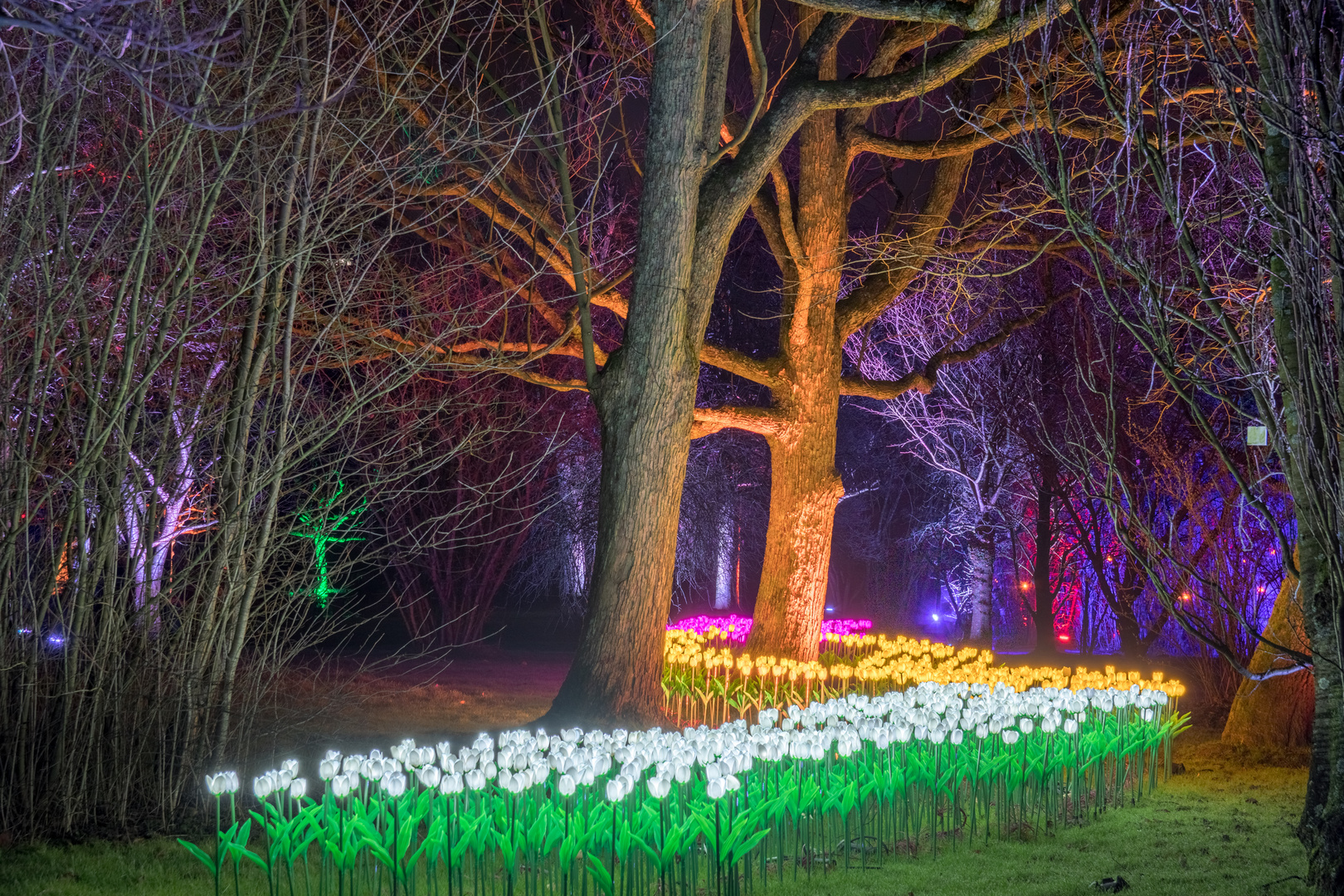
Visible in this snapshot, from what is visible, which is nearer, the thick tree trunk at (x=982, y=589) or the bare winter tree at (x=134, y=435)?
the bare winter tree at (x=134, y=435)

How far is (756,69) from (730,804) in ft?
20.8

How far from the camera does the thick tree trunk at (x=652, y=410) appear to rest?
7066 mm

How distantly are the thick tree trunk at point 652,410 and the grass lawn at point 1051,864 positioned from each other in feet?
9.45

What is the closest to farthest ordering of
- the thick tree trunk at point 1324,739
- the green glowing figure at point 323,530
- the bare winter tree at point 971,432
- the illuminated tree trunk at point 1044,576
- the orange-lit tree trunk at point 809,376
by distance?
the thick tree trunk at point 1324,739 < the green glowing figure at point 323,530 < the orange-lit tree trunk at point 809,376 < the illuminated tree trunk at point 1044,576 < the bare winter tree at point 971,432

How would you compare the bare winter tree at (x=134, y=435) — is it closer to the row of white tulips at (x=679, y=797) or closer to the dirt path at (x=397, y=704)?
the dirt path at (x=397, y=704)

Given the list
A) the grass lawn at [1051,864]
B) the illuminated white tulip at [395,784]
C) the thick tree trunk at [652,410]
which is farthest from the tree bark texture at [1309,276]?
the thick tree trunk at [652,410]

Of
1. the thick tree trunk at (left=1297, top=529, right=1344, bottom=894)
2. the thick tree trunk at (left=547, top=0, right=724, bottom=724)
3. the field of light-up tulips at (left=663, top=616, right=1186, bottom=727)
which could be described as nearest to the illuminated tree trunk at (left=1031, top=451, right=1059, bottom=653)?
the field of light-up tulips at (left=663, top=616, right=1186, bottom=727)

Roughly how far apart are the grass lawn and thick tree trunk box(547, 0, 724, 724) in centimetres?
288

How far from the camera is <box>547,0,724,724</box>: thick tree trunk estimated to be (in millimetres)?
7066

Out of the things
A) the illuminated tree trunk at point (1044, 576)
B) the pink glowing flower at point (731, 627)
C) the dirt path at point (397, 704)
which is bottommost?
the dirt path at point (397, 704)

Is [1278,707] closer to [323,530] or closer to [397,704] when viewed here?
[323,530]

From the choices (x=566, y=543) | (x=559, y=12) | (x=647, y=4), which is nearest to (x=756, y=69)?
(x=647, y=4)

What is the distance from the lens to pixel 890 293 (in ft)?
34.2

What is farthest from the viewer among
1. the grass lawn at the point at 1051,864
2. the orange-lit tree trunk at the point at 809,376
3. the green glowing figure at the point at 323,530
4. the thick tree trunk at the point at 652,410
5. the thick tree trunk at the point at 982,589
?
the thick tree trunk at the point at 982,589
